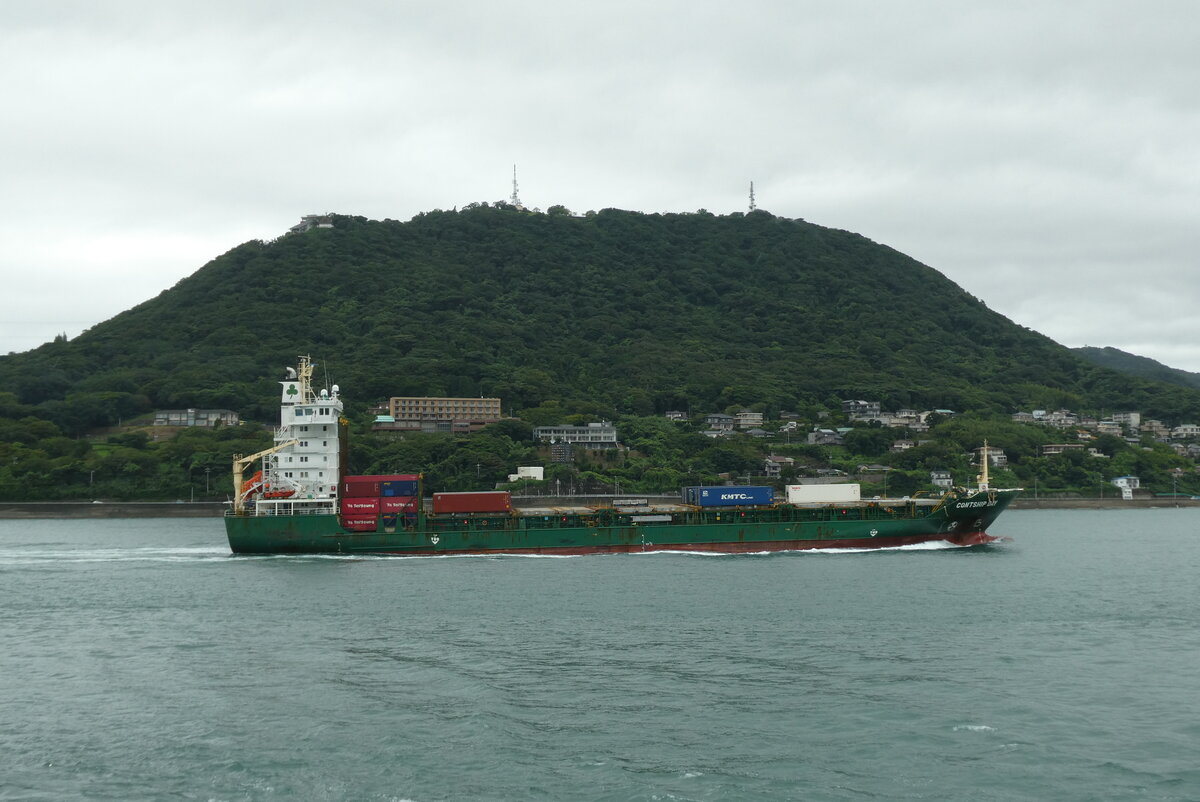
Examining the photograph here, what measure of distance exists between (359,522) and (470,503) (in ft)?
23.2

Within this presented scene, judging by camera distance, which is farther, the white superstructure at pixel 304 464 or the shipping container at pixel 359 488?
the white superstructure at pixel 304 464

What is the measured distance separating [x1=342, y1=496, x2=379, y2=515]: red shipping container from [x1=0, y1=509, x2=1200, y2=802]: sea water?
10.2 metres

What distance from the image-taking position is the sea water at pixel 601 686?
22.1 m

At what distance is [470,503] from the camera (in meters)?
65.9

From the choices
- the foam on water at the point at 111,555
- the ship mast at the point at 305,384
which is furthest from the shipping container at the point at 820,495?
the foam on water at the point at 111,555

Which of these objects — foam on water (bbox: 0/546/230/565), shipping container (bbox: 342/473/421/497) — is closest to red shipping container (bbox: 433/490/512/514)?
shipping container (bbox: 342/473/421/497)

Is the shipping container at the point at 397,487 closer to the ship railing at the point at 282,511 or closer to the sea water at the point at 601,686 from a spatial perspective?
the ship railing at the point at 282,511

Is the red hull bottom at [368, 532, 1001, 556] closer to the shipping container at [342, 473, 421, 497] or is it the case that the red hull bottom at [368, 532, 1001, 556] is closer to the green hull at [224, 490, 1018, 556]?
the green hull at [224, 490, 1018, 556]

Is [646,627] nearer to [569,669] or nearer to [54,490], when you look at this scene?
[569,669]

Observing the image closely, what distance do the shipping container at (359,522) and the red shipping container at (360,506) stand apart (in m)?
0.25

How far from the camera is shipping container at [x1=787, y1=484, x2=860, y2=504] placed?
2704 inches

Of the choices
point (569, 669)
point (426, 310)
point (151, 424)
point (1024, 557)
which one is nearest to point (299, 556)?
point (569, 669)

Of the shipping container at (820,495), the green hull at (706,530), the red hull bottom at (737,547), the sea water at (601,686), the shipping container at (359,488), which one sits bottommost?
the sea water at (601,686)

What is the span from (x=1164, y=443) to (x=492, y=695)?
550 feet
